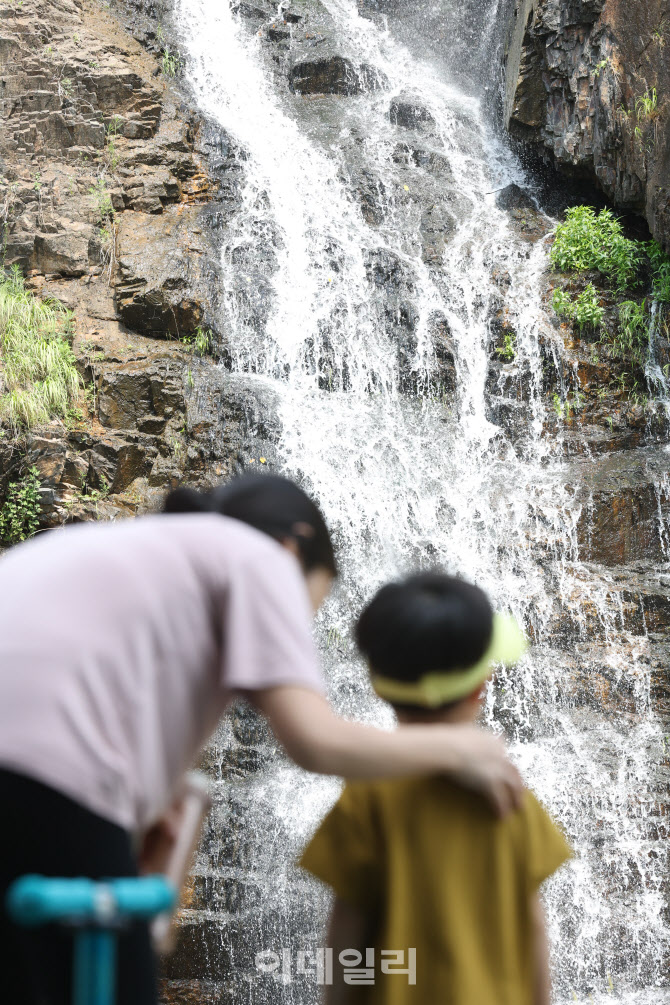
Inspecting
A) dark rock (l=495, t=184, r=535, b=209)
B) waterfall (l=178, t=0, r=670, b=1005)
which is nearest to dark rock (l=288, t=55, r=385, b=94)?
waterfall (l=178, t=0, r=670, b=1005)

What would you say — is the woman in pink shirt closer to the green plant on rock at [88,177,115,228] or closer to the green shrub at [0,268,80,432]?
the green shrub at [0,268,80,432]

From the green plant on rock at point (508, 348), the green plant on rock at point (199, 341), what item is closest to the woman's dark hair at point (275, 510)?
the green plant on rock at point (199, 341)

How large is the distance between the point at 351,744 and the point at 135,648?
14.7 inches

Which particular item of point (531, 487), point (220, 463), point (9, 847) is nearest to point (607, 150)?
point (531, 487)

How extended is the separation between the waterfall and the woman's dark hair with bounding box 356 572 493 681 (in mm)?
4565

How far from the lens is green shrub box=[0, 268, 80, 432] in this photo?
303 inches

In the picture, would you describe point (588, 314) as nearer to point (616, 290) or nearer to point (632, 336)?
point (632, 336)

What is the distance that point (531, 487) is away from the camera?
8.11 metres

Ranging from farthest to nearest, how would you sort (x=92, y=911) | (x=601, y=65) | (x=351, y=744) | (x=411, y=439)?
(x=601, y=65)
(x=411, y=439)
(x=351, y=744)
(x=92, y=911)

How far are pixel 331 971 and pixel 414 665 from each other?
0.63m

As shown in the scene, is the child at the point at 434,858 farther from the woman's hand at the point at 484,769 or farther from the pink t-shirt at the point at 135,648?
the pink t-shirt at the point at 135,648

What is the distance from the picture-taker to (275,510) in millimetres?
1735

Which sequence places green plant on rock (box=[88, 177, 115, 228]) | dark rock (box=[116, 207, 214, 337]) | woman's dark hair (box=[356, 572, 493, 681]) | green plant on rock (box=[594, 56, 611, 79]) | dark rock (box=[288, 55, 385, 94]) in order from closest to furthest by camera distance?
woman's dark hair (box=[356, 572, 493, 681])
dark rock (box=[116, 207, 214, 337])
green plant on rock (box=[594, 56, 611, 79])
green plant on rock (box=[88, 177, 115, 228])
dark rock (box=[288, 55, 385, 94])

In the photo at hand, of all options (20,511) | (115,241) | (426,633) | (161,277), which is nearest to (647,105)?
(161,277)
